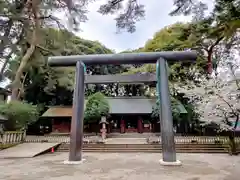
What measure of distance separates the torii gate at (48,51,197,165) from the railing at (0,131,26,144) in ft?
23.3

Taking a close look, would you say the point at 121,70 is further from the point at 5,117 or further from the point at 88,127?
the point at 5,117

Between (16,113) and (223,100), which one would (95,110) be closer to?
(16,113)

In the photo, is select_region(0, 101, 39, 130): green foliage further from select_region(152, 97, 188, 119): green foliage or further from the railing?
select_region(152, 97, 188, 119): green foliage

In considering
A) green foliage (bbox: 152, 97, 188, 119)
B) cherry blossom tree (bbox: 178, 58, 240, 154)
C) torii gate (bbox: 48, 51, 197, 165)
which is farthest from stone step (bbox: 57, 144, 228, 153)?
green foliage (bbox: 152, 97, 188, 119)

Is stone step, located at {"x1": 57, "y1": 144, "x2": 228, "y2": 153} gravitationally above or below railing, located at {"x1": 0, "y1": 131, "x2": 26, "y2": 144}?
below

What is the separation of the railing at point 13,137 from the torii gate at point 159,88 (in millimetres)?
7107

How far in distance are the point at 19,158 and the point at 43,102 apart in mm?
18768

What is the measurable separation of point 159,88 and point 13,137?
10.8 meters

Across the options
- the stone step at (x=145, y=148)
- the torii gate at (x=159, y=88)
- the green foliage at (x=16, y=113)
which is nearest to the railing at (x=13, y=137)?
the green foliage at (x=16, y=113)

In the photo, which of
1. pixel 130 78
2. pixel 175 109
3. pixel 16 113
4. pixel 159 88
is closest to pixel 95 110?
pixel 175 109

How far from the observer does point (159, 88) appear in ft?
29.7

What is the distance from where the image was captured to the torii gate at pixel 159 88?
8328 mm

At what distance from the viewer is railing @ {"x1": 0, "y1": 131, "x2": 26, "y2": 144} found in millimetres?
13955

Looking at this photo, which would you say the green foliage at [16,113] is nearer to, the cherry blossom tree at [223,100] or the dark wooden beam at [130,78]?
the dark wooden beam at [130,78]
